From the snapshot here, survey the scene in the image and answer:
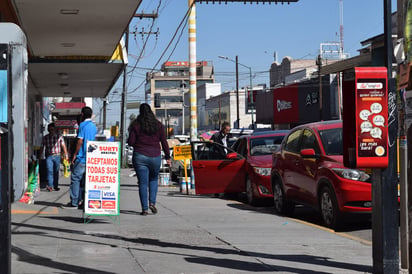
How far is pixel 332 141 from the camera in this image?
34.3 feet

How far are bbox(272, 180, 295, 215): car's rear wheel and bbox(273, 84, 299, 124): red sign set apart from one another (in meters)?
40.2

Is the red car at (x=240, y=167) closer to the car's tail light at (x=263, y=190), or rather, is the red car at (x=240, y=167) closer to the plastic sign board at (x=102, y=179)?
the car's tail light at (x=263, y=190)

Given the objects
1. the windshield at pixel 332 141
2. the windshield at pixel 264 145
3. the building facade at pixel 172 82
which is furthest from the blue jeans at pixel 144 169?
the building facade at pixel 172 82

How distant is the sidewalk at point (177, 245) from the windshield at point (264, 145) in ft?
11.1

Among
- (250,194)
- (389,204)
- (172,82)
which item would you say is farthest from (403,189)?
(172,82)

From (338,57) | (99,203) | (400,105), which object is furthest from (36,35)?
(338,57)

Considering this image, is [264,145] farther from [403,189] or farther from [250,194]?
[403,189]

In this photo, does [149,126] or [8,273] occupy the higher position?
[149,126]

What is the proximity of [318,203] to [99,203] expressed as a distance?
11.2 feet

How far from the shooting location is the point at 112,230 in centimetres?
886

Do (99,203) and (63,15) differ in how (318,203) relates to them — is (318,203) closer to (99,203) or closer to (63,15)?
(99,203)

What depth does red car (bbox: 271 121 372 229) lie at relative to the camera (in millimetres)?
9296

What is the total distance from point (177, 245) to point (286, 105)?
47.0 meters

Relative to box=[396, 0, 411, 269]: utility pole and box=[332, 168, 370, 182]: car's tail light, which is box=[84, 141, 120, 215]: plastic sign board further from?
box=[396, 0, 411, 269]: utility pole
